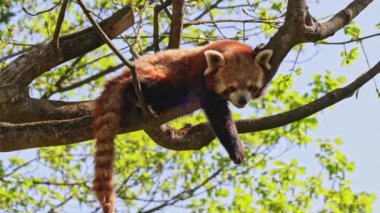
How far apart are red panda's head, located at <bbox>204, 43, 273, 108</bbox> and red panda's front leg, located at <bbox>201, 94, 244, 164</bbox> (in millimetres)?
197

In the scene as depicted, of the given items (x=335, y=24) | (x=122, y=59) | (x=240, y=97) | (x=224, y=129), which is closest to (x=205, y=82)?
(x=240, y=97)

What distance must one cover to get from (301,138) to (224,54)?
6910mm

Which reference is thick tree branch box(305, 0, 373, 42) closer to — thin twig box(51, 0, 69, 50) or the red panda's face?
the red panda's face

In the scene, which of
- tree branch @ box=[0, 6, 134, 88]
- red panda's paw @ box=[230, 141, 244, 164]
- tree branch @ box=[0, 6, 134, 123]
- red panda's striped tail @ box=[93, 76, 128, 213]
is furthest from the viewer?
red panda's paw @ box=[230, 141, 244, 164]

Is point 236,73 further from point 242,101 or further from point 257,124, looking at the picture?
point 257,124

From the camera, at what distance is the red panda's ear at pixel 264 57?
18.6ft

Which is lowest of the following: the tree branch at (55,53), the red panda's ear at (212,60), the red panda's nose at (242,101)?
the red panda's nose at (242,101)

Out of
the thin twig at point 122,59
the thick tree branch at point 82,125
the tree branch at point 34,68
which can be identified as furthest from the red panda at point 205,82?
the thin twig at point 122,59

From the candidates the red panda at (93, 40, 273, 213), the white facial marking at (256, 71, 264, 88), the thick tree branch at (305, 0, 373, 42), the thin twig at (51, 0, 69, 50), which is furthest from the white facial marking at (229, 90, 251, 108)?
the thin twig at (51, 0, 69, 50)

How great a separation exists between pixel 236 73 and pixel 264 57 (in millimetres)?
724

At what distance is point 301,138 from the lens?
13281mm

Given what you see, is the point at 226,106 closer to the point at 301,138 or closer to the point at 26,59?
the point at 26,59

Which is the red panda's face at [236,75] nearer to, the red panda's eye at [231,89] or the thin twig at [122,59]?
the red panda's eye at [231,89]

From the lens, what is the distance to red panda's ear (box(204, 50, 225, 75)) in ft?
21.0
